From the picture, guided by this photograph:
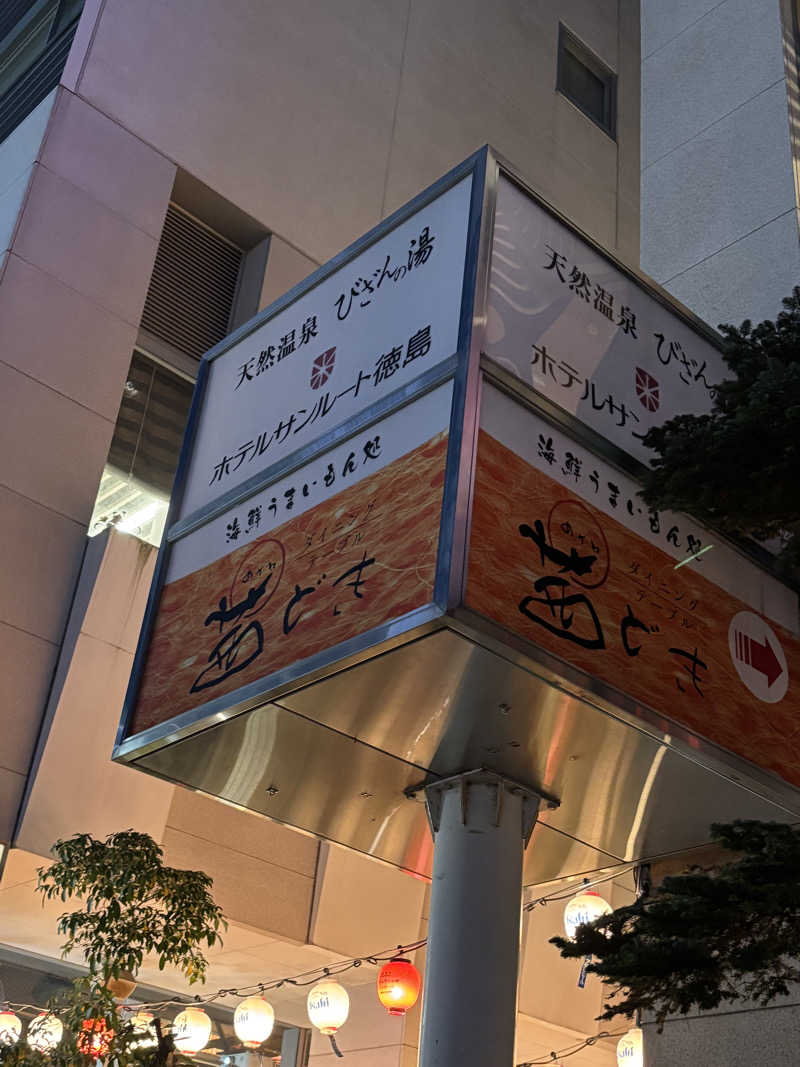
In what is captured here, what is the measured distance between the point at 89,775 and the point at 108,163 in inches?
235

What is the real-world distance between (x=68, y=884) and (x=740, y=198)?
6.35 metres

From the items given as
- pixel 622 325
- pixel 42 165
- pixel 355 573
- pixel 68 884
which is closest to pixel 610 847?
pixel 355 573

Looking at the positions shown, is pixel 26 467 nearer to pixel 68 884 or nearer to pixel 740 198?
pixel 68 884

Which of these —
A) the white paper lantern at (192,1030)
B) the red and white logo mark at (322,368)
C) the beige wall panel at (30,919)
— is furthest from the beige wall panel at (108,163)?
the white paper lantern at (192,1030)

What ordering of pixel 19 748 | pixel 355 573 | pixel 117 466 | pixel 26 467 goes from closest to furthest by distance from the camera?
pixel 355 573, pixel 19 748, pixel 26 467, pixel 117 466

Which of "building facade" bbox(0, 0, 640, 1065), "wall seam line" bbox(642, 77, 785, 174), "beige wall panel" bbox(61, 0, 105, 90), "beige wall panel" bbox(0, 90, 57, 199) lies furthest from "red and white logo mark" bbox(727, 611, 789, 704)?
"beige wall panel" bbox(61, 0, 105, 90)

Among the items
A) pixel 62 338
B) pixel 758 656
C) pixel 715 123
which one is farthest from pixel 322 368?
pixel 62 338

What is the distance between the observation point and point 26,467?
10219 millimetres

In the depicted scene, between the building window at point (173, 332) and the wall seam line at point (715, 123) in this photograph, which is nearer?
the wall seam line at point (715, 123)

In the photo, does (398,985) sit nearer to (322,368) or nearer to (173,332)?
(322,368)

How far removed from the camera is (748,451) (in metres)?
4.20

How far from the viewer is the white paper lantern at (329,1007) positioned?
Answer: 34.8 feet

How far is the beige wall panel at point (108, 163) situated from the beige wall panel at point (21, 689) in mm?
4442

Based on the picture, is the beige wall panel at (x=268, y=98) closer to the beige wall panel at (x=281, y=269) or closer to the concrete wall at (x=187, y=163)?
the concrete wall at (x=187, y=163)
